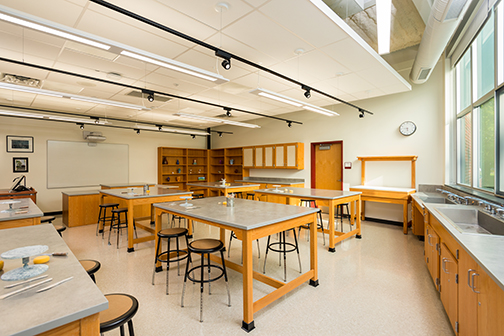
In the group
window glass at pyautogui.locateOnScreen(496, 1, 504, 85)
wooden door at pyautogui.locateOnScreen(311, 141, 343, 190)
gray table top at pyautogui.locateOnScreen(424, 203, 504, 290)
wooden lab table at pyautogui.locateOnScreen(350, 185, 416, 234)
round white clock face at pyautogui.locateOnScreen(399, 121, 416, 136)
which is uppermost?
window glass at pyautogui.locateOnScreen(496, 1, 504, 85)

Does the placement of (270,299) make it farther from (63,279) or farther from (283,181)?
(283,181)

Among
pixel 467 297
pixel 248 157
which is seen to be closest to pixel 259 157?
pixel 248 157

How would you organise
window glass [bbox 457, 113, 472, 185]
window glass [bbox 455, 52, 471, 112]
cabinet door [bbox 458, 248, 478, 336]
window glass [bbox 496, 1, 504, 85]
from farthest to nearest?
window glass [bbox 457, 113, 472, 185], window glass [bbox 455, 52, 471, 112], window glass [bbox 496, 1, 504, 85], cabinet door [bbox 458, 248, 478, 336]

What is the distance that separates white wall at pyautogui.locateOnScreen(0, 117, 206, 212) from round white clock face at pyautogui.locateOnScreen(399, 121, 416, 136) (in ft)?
27.7

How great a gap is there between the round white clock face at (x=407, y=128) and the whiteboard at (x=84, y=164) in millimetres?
8742

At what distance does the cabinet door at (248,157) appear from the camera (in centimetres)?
925

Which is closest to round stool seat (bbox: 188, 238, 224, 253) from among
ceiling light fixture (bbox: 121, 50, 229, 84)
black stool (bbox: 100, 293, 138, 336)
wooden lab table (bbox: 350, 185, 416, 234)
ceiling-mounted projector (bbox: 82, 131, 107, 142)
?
black stool (bbox: 100, 293, 138, 336)

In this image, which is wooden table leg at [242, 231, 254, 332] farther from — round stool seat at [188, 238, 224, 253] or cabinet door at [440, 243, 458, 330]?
cabinet door at [440, 243, 458, 330]

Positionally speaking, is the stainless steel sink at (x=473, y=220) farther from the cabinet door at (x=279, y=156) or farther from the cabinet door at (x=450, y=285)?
the cabinet door at (x=279, y=156)

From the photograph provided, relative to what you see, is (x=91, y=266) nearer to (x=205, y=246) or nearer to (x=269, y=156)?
(x=205, y=246)

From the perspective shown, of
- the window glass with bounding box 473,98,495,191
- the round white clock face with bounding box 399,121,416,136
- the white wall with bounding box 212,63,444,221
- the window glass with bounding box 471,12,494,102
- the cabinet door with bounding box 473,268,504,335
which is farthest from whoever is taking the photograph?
the round white clock face with bounding box 399,121,416,136

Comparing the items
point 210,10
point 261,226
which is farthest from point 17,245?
point 210,10

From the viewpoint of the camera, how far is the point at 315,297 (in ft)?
8.97

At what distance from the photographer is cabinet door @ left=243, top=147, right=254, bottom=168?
9250 millimetres
